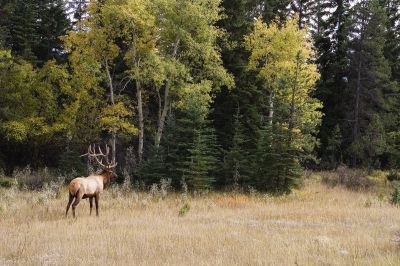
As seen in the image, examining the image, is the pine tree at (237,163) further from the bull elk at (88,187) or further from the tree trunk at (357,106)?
the tree trunk at (357,106)

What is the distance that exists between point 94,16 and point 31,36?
12.2 m

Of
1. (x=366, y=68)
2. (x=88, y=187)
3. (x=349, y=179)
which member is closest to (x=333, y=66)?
(x=366, y=68)

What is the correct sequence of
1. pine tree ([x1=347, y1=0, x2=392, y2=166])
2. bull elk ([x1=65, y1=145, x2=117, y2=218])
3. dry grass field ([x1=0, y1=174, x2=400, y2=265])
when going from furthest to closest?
pine tree ([x1=347, y1=0, x2=392, y2=166]) < bull elk ([x1=65, y1=145, x2=117, y2=218]) < dry grass field ([x1=0, y1=174, x2=400, y2=265])

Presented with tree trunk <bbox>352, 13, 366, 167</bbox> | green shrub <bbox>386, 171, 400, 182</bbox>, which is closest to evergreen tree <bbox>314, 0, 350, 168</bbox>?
tree trunk <bbox>352, 13, 366, 167</bbox>

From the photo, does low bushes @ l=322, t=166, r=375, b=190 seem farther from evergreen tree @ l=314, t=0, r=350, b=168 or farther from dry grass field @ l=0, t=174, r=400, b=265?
dry grass field @ l=0, t=174, r=400, b=265

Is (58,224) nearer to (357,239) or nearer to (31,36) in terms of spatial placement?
(357,239)

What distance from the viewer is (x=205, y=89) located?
2420cm

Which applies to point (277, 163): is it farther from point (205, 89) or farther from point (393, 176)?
point (393, 176)

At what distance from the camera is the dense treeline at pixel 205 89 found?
70.2 ft

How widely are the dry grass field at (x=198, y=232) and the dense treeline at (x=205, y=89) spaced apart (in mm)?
3428

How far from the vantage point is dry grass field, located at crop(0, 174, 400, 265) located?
325 inches

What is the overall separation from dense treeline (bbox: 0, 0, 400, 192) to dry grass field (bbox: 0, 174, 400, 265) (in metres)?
3.43

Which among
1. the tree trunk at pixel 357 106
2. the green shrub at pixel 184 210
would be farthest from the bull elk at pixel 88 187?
the tree trunk at pixel 357 106

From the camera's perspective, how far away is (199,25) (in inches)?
967
